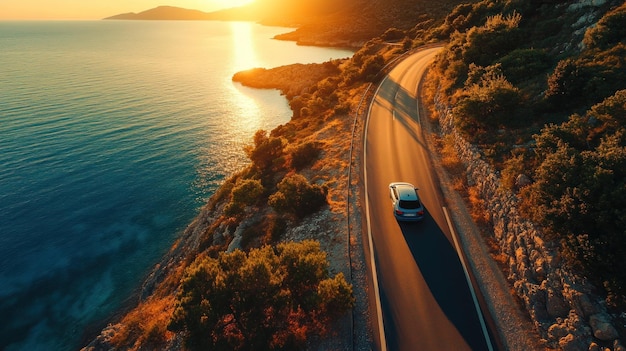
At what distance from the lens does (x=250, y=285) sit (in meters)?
14.6

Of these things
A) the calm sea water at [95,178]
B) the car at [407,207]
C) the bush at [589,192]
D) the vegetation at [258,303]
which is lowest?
the calm sea water at [95,178]

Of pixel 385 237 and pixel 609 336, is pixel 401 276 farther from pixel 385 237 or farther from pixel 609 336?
pixel 609 336

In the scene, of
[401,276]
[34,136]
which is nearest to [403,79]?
[401,276]

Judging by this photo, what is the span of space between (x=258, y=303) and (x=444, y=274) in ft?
33.5

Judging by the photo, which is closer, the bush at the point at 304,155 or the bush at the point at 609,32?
the bush at the point at 609,32

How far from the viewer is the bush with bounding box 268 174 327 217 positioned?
927 inches

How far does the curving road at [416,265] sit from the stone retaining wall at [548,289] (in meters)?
2.52

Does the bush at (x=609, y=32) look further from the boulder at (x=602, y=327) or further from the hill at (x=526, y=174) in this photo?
the boulder at (x=602, y=327)

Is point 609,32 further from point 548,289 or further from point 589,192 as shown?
point 548,289

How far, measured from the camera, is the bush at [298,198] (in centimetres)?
2355

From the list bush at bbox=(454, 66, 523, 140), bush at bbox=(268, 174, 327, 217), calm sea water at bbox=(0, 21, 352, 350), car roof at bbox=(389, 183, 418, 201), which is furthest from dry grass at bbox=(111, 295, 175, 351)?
bush at bbox=(454, 66, 523, 140)

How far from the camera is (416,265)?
17469 mm

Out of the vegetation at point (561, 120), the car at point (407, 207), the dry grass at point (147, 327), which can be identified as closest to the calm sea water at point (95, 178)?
the dry grass at point (147, 327)

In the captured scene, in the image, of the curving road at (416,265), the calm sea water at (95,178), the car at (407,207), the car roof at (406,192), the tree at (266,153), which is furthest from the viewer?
the tree at (266,153)
